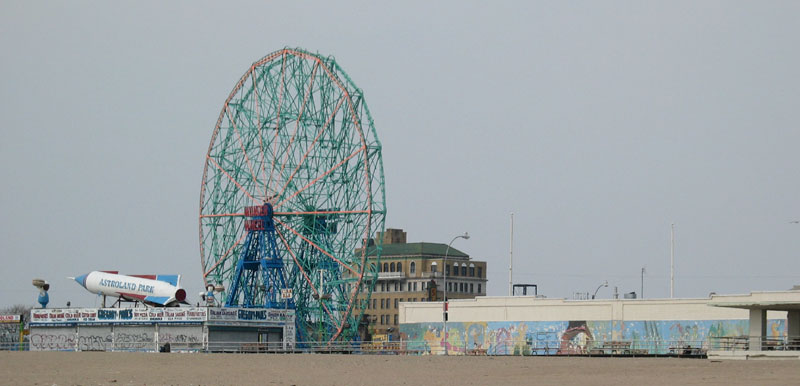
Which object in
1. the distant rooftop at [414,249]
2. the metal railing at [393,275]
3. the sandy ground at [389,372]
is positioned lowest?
the sandy ground at [389,372]

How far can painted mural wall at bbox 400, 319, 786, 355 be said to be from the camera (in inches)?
3546

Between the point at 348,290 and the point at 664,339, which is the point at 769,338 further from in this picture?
the point at 348,290

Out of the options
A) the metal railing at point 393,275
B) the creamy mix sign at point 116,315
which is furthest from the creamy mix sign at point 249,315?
the metal railing at point 393,275

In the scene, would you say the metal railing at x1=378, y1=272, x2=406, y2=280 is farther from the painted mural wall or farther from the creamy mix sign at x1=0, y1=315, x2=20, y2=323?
the creamy mix sign at x1=0, y1=315, x2=20, y2=323

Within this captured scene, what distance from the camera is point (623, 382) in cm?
4750

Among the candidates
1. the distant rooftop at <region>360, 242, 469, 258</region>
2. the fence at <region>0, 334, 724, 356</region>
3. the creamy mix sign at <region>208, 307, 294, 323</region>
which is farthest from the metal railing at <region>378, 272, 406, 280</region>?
the creamy mix sign at <region>208, 307, 294, 323</region>

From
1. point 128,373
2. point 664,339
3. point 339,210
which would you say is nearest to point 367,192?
point 339,210

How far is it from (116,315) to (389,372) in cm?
4918

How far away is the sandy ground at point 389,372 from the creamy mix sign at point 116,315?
25.5 m

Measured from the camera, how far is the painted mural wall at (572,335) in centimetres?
9006

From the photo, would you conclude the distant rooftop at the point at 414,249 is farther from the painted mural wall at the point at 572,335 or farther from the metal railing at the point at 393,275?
the painted mural wall at the point at 572,335

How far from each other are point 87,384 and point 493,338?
5703 cm

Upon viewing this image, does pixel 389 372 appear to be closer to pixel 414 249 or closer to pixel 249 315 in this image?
pixel 249 315

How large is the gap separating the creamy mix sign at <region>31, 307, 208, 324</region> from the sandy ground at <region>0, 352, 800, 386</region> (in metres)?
25.5
